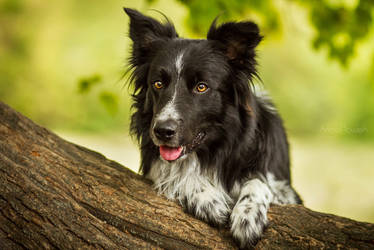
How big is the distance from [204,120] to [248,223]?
102cm

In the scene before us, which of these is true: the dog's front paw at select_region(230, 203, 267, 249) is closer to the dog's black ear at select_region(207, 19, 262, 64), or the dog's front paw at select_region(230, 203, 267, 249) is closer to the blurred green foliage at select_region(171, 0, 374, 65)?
the dog's black ear at select_region(207, 19, 262, 64)

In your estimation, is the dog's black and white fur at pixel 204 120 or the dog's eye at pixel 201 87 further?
the dog's eye at pixel 201 87

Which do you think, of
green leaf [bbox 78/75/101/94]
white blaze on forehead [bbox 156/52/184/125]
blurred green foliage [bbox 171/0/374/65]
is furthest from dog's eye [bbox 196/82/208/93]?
green leaf [bbox 78/75/101/94]

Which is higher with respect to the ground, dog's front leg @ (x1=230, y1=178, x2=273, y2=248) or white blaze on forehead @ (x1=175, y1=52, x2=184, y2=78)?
white blaze on forehead @ (x1=175, y1=52, x2=184, y2=78)

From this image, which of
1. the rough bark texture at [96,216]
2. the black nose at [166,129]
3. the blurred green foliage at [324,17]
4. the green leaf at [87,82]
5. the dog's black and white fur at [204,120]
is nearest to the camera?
the rough bark texture at [96,216]

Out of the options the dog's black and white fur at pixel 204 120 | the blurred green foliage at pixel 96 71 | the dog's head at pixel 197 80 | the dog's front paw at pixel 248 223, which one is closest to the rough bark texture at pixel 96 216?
the dog's front paw at pixel 248 223

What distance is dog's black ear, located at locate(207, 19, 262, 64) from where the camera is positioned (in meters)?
3.38

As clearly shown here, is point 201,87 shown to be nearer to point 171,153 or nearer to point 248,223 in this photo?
point 171,153

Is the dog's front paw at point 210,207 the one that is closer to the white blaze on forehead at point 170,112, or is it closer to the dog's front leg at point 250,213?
the dog's front leg at point 250,213

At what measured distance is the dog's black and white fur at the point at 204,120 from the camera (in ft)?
10.8

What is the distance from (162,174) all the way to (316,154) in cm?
920

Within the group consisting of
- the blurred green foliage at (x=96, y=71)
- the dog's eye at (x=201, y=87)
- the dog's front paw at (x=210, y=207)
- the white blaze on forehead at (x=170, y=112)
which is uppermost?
the blurred green foliage at (x=96, y=71)

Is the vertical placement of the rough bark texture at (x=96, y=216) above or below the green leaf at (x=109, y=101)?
below

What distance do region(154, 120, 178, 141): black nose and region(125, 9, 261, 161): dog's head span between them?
5 cm
